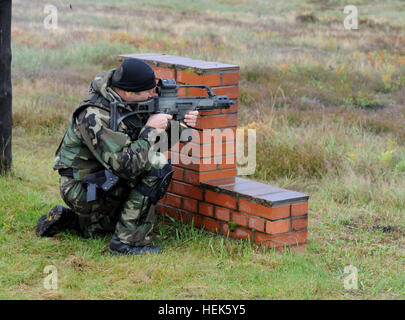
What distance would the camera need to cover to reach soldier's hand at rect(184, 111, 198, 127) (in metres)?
4.07

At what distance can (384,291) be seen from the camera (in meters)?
3.48

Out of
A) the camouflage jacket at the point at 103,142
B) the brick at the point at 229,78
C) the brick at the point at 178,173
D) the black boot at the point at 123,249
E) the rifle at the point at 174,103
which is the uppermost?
the brick at the point at 229,78

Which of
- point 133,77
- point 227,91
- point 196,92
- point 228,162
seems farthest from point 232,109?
point 133,77

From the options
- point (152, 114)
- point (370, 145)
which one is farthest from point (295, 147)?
point (152, 114)

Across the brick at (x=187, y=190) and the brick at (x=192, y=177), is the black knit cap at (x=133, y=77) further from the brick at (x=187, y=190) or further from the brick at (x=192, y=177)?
the brick at (x=187, y=190)

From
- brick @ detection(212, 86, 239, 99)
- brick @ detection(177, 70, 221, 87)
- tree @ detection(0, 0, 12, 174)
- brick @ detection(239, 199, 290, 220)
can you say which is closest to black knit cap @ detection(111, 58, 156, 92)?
brick @ detection(177, 70, 221, 87)

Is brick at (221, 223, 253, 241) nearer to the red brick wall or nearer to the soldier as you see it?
the red brick wall

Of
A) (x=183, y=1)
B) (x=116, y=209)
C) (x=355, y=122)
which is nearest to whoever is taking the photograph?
(x=116, y=209)

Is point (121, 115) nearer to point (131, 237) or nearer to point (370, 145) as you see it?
point (131, 237)

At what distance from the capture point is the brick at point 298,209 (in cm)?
407

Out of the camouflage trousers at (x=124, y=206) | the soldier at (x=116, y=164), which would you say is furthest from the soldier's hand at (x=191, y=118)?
the camouflage trousers at (x=124, y=206)

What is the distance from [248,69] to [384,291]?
9.33 meters

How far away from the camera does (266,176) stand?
20.6 feet
